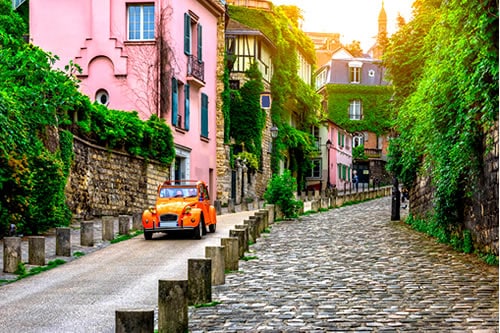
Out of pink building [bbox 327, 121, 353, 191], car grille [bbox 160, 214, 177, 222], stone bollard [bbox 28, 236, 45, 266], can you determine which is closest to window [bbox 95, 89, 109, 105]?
car grille [bbox 160, 214, 177, 222]

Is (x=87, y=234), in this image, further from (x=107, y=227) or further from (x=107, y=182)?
(x=107, y=182)

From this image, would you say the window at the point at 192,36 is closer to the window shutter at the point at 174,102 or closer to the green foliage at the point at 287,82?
the window shutter at the point at 174,102

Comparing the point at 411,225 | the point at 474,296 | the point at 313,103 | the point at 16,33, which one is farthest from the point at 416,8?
the point at 313,103

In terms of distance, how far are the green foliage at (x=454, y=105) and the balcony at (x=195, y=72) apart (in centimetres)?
1235

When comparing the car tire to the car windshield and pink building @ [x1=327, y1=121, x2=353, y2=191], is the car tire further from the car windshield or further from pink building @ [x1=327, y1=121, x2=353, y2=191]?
pink building @ [x1=327, y1=121, x2=353, y2=191]

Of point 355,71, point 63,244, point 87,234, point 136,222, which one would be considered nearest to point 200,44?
point 136,222

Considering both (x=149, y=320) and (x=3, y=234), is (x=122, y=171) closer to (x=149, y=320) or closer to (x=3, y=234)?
(x=3, y=234)

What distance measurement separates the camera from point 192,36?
111 feet

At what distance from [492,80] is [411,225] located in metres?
12.5

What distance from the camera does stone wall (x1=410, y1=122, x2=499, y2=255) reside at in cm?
1258

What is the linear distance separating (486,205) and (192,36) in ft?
74.2

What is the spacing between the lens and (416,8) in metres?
23.1

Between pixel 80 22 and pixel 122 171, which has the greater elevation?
pixel 80 22

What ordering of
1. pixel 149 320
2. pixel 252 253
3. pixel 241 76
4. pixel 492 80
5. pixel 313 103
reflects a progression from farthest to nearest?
pixel 313 103, pixel 241 76, pixel 252 253, pixel 492 80, pixel 149 320
